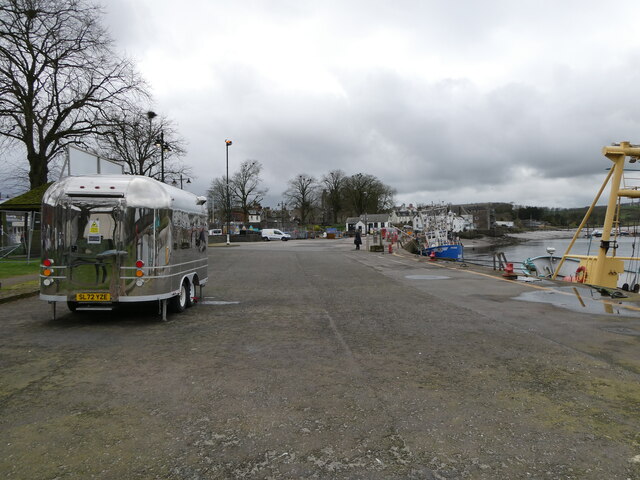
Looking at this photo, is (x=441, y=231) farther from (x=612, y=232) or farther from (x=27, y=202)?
(x=27, y=202)

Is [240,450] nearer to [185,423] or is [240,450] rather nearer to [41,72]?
[185,423]

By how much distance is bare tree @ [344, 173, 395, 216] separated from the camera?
369 ft

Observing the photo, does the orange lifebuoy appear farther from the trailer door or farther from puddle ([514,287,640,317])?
the trailer door

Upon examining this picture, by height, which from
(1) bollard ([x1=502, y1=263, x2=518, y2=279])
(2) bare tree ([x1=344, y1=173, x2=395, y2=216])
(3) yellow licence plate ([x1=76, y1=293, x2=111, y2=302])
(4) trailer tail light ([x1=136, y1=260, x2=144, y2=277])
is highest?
(2) bare tree ([x1=344, y1=173, x2=395, y2=216])

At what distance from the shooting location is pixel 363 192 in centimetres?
11188

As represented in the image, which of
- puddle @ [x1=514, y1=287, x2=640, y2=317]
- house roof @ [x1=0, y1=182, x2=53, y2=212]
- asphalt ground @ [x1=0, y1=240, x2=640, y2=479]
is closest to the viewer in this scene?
asphalt ground @ [x1=0, y1=240, x2=640, y2=479]

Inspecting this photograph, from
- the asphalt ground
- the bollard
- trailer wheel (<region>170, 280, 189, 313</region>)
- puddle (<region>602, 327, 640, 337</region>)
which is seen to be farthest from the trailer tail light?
the bollard

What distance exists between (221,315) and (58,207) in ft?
11.8

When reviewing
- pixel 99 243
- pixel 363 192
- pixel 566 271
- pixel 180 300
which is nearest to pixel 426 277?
pixel 566 271

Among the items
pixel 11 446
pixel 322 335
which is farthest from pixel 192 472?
pixel 322 335

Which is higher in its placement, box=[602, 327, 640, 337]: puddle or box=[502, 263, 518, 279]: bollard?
box=[502, 263, 518, 279]: bollard

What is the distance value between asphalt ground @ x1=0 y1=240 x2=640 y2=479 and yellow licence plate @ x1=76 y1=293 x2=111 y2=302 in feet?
1.66

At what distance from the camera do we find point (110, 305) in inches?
322

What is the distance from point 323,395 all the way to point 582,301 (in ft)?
27.6
